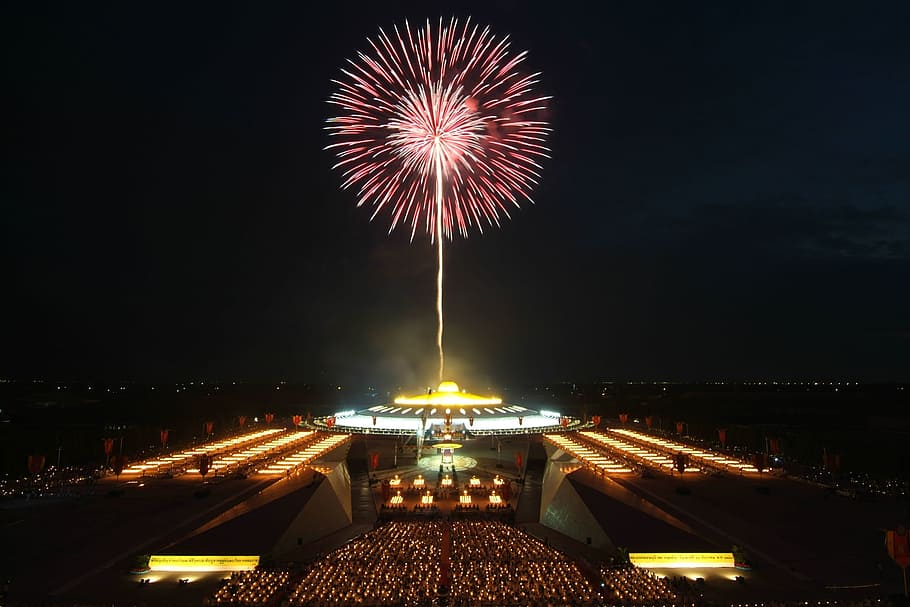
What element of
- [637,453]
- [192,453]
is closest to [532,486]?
[637,453]

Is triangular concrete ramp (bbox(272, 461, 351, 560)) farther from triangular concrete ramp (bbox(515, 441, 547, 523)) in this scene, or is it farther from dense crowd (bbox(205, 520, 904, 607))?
triangular concrete ramp (bbox(515, 441, 547, 523))

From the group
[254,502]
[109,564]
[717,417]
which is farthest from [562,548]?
[717,417]

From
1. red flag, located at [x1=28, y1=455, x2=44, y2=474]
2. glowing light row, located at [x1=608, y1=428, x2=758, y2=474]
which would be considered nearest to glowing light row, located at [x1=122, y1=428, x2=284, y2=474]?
red flag, located at [x1=28, y1=455, x2=44, y2=474]

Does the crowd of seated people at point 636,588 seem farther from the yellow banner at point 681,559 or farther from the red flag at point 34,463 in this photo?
the red flag at point 34,463

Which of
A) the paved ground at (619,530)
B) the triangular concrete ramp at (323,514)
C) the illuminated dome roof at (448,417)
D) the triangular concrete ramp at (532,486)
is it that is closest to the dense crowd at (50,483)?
the paved ground at (619,530)

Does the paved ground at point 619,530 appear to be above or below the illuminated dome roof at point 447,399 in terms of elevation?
below

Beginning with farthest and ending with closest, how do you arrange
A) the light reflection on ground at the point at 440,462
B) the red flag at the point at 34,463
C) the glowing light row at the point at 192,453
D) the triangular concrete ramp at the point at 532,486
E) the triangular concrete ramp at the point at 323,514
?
the light reflection on ground at the point at 440,462
the glowing light row at the point at 192,453
the triangular concrete ramp at the point at 532,486
the red flag at the point at 34,463
the triangular concrete ramp at the point at 323,514
